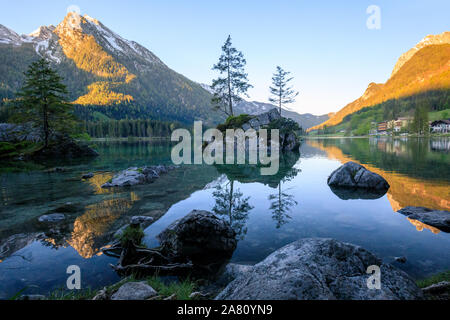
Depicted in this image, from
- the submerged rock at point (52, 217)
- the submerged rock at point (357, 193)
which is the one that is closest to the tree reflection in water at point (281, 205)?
→ the submerged rock at point (357, 193)

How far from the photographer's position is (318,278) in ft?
11.1

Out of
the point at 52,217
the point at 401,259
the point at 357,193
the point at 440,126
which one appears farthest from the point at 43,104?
the point at 440,126

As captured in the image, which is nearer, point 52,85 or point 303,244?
point 303,244

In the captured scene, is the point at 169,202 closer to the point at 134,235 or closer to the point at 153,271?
the point at 134,235

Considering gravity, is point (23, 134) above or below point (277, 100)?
below

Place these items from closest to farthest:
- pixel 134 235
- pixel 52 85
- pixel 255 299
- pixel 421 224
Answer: pixel 255 299 < pixel 134 235 < pixel 421 224 < pixel 52 85

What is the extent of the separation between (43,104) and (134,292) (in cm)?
4244

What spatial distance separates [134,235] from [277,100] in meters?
53.3

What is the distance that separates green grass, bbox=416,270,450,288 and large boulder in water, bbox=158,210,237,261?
4333mm

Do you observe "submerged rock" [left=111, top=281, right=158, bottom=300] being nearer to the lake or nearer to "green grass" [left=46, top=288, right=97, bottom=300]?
"green grass" [left=46, top=288, right=97, bottom=300]

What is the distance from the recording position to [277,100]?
178 ft

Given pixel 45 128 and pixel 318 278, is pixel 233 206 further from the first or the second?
pixel 45 128

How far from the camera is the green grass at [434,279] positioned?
450cm
